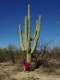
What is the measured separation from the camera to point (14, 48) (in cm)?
3647

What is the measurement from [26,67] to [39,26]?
390 cm

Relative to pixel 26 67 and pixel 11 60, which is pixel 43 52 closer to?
pixel 11 60

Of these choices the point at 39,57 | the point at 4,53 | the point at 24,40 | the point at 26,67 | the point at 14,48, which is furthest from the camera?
the point at 14,48

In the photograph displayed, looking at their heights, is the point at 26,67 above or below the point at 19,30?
below

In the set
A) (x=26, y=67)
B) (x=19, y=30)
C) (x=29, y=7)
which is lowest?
(x=26, y=67)

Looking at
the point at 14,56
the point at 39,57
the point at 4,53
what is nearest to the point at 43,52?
the point at 39,57

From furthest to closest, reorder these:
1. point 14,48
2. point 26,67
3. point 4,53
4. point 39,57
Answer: point 14,48 → point 4,53 → point 39,57 → point 26,67

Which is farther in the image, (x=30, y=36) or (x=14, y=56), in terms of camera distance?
(x=14, y=56)

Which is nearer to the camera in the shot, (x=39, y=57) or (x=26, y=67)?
(x=26, y=67)

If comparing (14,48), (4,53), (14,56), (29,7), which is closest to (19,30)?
(29,7)

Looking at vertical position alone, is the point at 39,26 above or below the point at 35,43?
above

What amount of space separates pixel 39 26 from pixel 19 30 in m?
2.28

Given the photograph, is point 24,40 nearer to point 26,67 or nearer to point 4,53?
point 26,67

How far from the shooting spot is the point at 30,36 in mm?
20938
